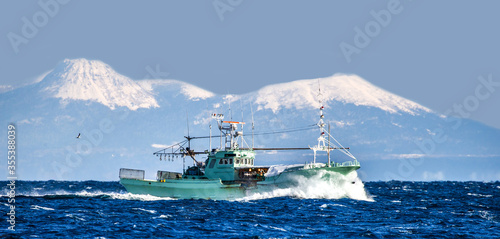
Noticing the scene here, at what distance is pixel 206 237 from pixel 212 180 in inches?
1108

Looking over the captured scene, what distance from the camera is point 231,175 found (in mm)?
65000

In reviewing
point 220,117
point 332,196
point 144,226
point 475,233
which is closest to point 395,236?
point 475,233

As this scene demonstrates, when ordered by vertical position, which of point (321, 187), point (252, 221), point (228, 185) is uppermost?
point (228, 185)

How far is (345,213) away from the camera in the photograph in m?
47.0

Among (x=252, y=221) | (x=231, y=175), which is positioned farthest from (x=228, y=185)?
(x=252, y=221)

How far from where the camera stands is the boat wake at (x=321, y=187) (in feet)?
199

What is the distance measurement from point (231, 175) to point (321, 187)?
34.1 ft

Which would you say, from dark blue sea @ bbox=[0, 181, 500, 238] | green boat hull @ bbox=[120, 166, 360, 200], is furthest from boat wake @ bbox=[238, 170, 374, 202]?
dark blue sea @ bbox=[0, 181, 500, 238]

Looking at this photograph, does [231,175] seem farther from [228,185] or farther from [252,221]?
[252,221]

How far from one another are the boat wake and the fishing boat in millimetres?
436

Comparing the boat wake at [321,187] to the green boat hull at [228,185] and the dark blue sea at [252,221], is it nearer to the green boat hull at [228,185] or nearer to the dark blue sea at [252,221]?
the green boat hull at [228,185]

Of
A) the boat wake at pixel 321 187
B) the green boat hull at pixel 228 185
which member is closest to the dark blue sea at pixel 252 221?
the boat wake at pixel 321 187

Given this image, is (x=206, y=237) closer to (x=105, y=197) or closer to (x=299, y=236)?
(x=299, y=236)

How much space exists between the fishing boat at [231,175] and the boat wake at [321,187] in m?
0.44
